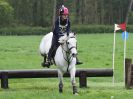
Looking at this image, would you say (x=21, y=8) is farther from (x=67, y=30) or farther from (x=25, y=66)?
(x=67, y=30)

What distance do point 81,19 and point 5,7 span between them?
2405 cm

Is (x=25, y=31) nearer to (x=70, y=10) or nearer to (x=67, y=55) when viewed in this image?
(x=70, y=10)

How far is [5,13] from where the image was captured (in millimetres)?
112812

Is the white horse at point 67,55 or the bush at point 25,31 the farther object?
the bush at point 25,31

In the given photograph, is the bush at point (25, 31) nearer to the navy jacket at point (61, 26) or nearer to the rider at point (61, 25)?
the rider at point (61, 25)

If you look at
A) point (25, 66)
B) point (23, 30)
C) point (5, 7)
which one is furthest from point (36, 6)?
point (25, 66)

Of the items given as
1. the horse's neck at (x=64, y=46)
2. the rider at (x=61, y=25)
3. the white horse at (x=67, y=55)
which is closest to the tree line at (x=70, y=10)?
the rider at (x=61, y=25)

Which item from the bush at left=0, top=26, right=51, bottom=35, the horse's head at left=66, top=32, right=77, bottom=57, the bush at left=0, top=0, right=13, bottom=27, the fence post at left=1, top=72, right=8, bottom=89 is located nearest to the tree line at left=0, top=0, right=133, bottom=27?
the bush at left=0, top=0, right=13, bottom=27

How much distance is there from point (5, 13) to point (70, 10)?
2179 cm

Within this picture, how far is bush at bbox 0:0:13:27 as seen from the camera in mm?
111206

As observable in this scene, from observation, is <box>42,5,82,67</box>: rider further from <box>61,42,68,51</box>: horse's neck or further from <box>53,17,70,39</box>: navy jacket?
<box>61,42,68,51</box>: horse's neck

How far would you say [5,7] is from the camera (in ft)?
366

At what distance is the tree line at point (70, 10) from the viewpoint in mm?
115750

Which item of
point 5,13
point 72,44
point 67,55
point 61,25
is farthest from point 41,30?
point 72,44
